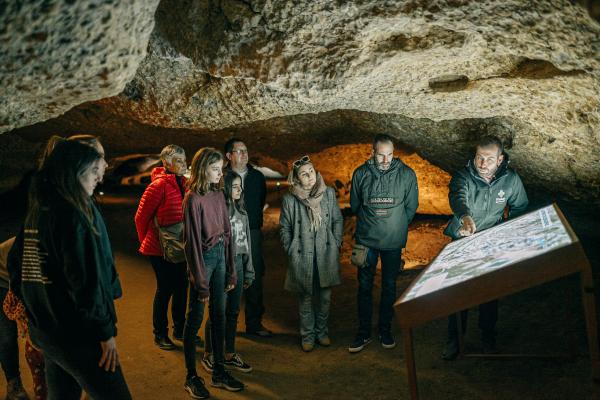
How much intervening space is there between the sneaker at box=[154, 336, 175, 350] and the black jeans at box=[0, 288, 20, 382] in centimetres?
129

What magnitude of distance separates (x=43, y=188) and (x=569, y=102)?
366 cm

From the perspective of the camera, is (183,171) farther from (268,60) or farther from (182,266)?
(268,60)

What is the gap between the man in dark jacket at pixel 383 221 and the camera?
14.2ft

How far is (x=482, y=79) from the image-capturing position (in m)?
3.68

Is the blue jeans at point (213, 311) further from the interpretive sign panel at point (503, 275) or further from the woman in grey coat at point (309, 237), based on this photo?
the interpretive sign panel at point (503, 275)

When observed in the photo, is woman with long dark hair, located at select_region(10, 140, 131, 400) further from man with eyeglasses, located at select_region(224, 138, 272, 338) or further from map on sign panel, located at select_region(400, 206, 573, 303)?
man with eyeglasses, located at select_region(224, 138, 272, 338)

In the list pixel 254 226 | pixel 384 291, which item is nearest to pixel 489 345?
pixel 384 291

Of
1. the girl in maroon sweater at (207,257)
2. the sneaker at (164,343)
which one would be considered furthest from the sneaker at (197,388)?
the sneaker at (164,343)

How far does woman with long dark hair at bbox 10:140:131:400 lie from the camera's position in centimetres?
214

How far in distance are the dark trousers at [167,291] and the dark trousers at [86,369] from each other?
6.69ft

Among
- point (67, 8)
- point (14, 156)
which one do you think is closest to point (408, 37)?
point (67, 8)

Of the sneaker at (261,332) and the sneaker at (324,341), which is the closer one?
the sneaker at (324,341)

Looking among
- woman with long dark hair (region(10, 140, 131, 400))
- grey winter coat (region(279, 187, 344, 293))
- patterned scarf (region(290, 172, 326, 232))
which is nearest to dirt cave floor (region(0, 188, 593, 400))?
grey winter coat (region(279, 187, 344, 293))

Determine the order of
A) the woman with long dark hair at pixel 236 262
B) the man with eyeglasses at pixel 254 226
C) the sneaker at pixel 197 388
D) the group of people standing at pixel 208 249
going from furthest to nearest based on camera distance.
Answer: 1. the man with eyeglasses at pixel 254 226
2. the woman with long dark hair at pixel 236 262
3. the sneaker at pixel 197 388
4. the group of people standing at pixel 208 249
